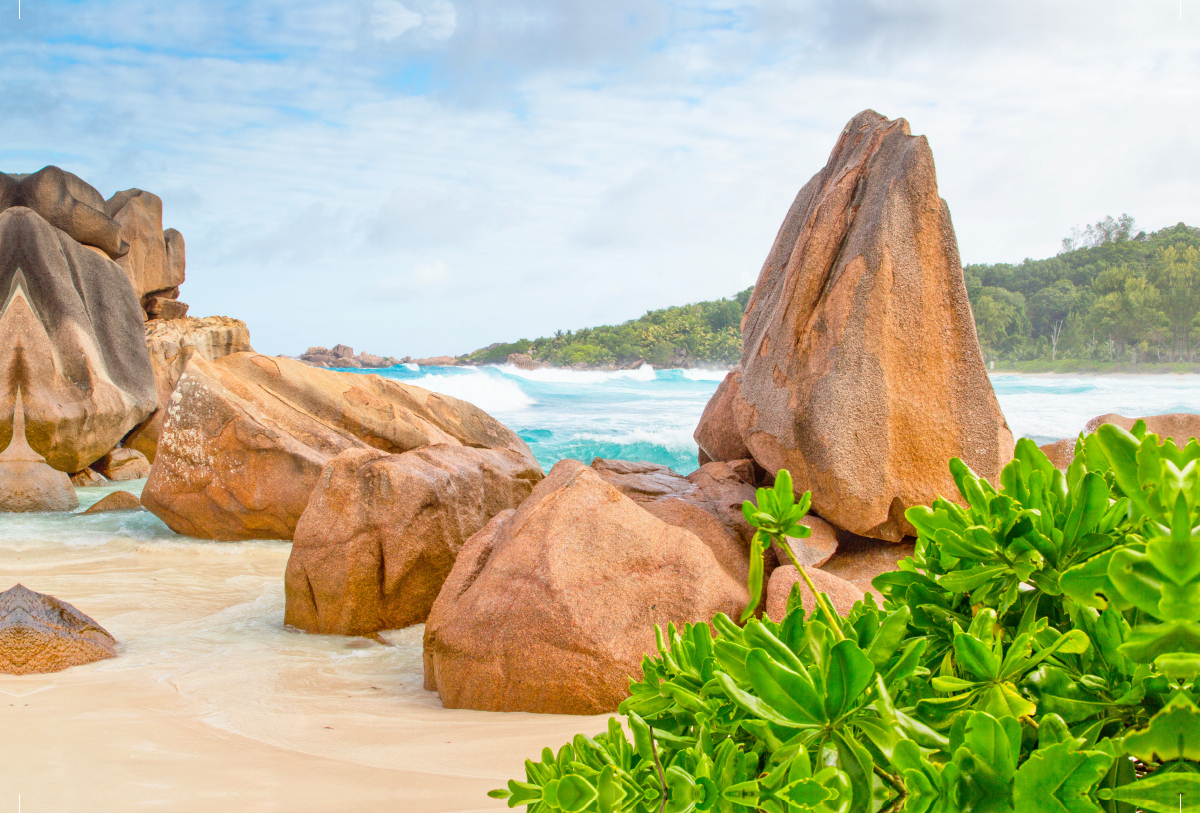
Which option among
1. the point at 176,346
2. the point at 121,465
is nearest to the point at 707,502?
the point at 121,465

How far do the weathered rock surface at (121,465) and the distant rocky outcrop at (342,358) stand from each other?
38286mm

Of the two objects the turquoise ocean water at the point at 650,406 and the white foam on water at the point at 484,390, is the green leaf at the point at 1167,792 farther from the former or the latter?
the white foam on water at the point at 484,390

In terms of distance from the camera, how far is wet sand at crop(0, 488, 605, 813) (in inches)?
82.0

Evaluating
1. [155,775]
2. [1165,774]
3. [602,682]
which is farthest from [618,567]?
[1165,774]

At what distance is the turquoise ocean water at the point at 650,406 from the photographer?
15.7 metres

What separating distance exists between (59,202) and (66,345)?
311 centimetres

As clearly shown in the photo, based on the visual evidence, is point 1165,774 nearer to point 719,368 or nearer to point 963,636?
point 963,636

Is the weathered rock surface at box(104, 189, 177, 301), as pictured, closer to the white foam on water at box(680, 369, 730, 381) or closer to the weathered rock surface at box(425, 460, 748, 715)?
the weathered rock surface at box(425, 460, 748, 715)

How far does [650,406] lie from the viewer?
25078 millimetres

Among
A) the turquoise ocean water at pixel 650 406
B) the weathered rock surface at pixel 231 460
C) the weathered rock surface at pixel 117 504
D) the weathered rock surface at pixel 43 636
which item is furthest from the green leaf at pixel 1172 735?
the turquoise ocean water at pixel 650 406

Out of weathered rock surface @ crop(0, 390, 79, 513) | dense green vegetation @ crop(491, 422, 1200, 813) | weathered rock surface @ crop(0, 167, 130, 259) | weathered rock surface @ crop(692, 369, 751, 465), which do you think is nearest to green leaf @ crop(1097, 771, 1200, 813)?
dense green vegetation @ crop(491, 422, 1200, 813)

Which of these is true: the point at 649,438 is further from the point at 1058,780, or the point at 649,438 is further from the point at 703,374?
the point at 703,374

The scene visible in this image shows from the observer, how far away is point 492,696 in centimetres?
308

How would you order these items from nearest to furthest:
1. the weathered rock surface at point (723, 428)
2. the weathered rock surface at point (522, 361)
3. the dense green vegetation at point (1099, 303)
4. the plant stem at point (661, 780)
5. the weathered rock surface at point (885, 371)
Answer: the plant stem at point (661, 780) < the weathered rock surface at point (885, 371) < the weathered rock surface at point (723, 428) < the dense green vegetation at point (1099, 303) < the weathered rock surface at point (522, 361)
